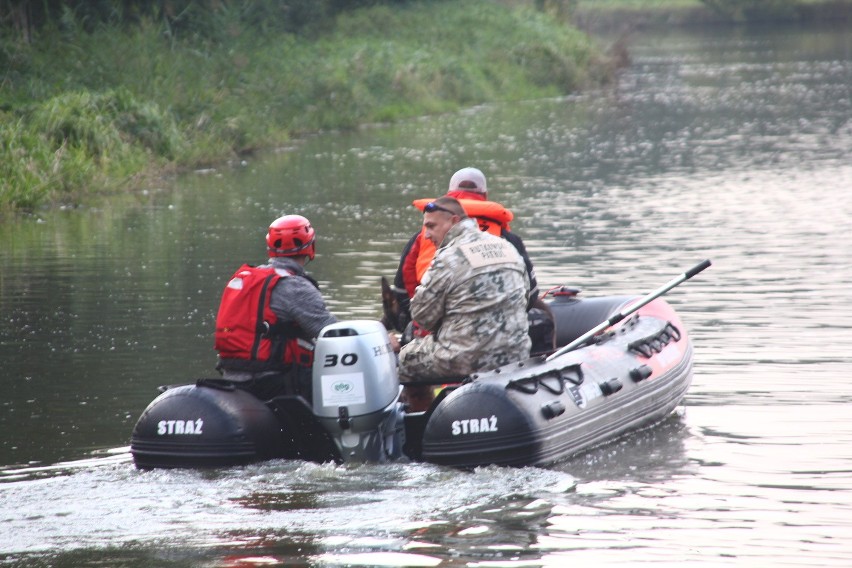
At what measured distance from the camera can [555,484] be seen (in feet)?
23.0

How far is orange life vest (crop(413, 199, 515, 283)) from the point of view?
8102 mm

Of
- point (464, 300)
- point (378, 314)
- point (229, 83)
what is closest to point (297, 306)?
point (464, 300)

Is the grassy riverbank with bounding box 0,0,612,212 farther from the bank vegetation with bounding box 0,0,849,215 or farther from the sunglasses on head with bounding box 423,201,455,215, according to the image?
the sunglasses on head with bounding box 423,201,455,215

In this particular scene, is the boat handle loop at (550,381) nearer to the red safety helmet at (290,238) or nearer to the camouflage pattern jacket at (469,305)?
the camouflage pattern jacket at (469,305)

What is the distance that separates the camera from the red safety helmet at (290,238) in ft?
24.7

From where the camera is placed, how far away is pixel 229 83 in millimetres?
26297

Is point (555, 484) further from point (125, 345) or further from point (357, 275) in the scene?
point (357, 275)

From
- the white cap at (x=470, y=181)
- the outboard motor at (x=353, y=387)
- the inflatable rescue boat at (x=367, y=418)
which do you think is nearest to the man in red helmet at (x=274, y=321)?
the inflatable rescue boat at (x=367, y=418)

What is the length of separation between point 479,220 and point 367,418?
5.17 ft

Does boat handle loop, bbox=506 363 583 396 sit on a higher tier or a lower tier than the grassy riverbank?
lower

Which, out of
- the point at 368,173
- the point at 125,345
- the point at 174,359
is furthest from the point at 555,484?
the point at 368,173

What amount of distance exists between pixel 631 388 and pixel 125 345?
4132mm

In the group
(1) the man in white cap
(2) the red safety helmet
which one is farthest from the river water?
(1) the man in white cap

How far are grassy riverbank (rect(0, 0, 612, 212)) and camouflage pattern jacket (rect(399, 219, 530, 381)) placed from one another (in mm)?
10640
